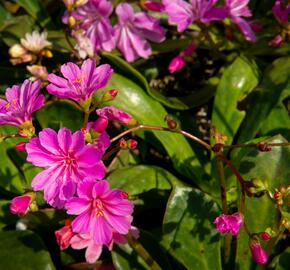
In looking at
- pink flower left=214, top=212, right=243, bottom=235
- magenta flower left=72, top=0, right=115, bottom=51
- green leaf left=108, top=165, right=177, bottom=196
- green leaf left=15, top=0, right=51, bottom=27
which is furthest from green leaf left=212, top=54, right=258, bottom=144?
green leaf left=15, top=0, right=51, bottom=27

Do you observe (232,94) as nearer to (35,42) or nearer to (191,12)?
(191,12)

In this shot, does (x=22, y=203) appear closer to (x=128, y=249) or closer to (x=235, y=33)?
(x=128, y=249)

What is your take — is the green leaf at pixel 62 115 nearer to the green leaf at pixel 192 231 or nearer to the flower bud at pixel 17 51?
the flower bud at pixel 17 51

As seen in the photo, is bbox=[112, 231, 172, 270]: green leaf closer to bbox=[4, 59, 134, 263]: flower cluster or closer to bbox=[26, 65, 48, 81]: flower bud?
bbox=[4, 59, 134, 263]: flower cluster

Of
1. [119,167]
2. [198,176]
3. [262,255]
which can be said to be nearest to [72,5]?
[119,167]

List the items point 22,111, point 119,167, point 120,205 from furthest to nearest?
point 119,167
point 22,111
point 120,205

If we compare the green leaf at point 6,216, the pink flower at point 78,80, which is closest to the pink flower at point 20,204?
the pink flower at point 78,80
